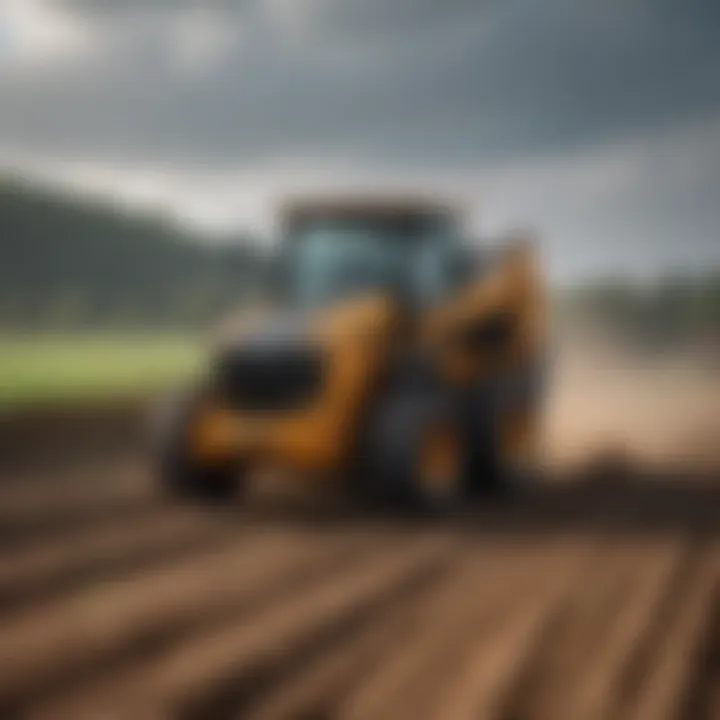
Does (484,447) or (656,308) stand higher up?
(656,308)

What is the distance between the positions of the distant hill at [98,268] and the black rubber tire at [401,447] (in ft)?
4.86

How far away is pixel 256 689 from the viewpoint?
123 inches

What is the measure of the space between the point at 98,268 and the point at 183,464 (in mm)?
2355

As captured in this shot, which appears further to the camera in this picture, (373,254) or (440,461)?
(373,254)

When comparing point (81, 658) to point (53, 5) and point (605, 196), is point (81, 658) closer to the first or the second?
point (53, 5)

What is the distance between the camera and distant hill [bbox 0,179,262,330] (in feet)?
24.1

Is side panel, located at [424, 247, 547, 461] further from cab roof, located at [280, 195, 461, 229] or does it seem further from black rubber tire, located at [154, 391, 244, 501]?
black rubber tire, located at [154, 391, 244, 501]

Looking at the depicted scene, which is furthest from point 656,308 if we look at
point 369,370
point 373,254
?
point 369,370

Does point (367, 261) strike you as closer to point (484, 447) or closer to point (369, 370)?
point (369, 370)

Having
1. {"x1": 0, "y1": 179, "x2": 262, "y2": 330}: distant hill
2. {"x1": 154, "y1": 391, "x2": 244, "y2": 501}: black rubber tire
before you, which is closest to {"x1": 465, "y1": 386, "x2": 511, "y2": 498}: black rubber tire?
{"x1": 154, "y1": 391, "x2": 244, "y2": 501}: black rubber tire

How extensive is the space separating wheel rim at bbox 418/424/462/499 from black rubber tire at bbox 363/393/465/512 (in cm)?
4

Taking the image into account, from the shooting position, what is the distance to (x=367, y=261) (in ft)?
20.1

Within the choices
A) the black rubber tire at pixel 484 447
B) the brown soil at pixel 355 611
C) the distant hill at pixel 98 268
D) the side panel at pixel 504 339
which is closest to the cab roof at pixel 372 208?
the side panel at pixel 504 339

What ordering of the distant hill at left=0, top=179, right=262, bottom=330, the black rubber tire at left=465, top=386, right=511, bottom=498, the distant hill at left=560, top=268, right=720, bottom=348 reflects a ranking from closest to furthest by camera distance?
the black rubber tire at left=465, top=386, right=511, bottom=498 → the distant hill at left=0, top=179, right=262, bottom=330 → the distant hill at left=560, top=268, right=720, bottom=348
